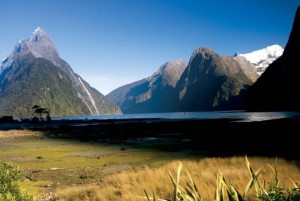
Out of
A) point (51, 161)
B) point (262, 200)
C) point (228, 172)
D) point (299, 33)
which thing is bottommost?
point (51, 161)

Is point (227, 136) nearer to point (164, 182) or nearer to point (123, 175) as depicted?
point (123, 175)

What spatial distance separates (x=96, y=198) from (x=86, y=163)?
1732 centimetres

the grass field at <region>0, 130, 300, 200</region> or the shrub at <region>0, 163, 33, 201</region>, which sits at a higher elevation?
the shrub at <region>0, 163, 33, 201</region>

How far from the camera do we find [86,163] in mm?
32562

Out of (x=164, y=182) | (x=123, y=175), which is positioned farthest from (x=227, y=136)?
(x=164, y=182)

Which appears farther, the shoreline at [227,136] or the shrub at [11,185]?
the shoreline at [227,136]

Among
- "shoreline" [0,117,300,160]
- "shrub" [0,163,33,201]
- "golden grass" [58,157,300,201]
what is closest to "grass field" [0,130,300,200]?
"golden grass" [58,157,300,201]

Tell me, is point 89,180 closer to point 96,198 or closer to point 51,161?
point 96,198

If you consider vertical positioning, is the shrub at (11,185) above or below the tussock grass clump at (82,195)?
above

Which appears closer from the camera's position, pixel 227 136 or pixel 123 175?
pixel 123 175

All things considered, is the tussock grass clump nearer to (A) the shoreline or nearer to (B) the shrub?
(B) the shrub

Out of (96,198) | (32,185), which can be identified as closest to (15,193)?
(96,198)

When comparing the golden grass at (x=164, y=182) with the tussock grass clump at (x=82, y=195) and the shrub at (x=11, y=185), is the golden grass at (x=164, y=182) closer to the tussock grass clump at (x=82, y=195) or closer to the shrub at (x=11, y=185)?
the tussock grass clump at (x=82, y=195)

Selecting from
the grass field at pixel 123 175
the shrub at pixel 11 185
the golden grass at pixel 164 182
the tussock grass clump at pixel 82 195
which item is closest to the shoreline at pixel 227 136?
the grass field at pixel 123 175
